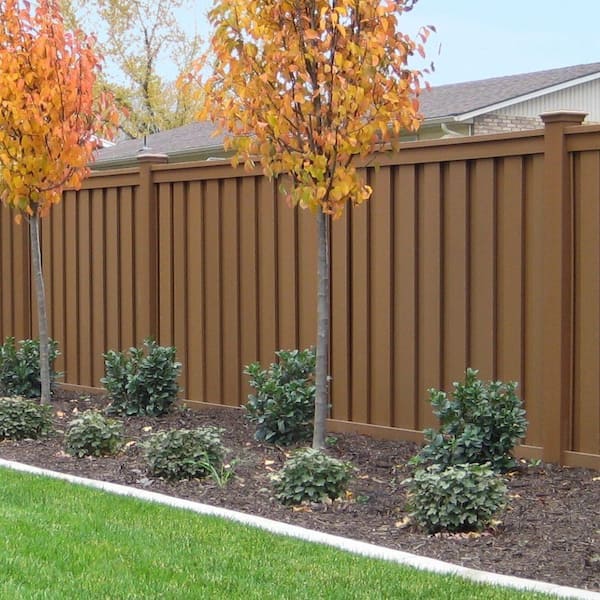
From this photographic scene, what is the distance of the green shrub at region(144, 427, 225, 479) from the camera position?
656cm

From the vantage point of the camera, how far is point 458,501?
5324 millimetres

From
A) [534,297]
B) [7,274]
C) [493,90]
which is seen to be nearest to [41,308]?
[7,274]

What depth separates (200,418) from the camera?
870cm

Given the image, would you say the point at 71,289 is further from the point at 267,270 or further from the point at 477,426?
the point at 477,426

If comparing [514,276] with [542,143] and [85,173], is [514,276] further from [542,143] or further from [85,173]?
[85,173]

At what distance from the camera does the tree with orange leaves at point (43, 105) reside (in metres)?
8.36

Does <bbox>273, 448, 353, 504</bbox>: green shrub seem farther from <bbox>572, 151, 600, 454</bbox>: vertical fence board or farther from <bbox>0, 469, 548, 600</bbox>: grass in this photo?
<bbox>572, 151, 600, 454</bbox>: vertical fence board

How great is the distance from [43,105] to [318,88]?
9.72 ft

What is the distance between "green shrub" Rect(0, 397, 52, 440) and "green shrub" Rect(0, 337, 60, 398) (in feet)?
5.79

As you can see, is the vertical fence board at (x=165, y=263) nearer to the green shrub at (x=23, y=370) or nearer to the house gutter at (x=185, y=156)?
the green shrub at (x=23, y=370)

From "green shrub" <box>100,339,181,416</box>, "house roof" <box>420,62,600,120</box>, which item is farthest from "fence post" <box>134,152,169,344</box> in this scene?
"house roof" <box>420,62,600,120</box>

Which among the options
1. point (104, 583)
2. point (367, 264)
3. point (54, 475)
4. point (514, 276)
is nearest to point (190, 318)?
point (367, 264)

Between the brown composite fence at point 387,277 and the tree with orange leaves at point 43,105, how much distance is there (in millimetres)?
926

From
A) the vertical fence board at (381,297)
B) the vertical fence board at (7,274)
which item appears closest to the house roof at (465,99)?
the vertical fence board at (7,274)
